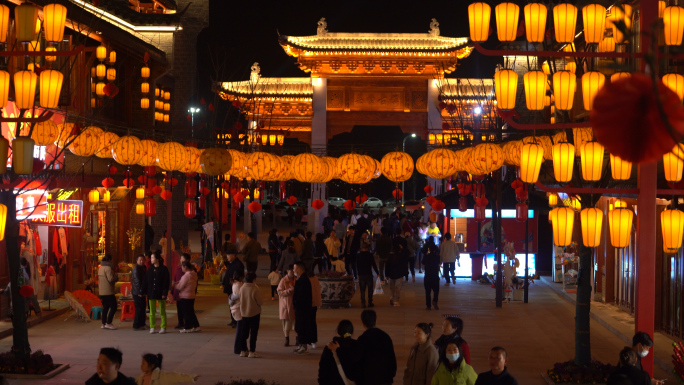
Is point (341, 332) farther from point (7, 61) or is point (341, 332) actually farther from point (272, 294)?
point (272, 294)

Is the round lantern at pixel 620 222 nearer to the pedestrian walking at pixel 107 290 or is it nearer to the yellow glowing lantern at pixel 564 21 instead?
the yellow glowing lantern at pixel 564 21

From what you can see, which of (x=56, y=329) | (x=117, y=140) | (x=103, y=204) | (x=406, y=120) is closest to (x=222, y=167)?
(x=117, y=140)

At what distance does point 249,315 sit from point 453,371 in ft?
19.8

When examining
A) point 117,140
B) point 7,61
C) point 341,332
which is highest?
point 7,61

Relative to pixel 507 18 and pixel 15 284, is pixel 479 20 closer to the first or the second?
pixel 507 18

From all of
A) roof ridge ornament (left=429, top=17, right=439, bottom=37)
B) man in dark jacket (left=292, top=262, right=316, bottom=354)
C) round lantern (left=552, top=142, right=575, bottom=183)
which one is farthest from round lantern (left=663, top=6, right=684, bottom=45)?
roof ridge ornament (left=429, top=17, right=439, bottom=37)

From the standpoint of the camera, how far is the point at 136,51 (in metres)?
24.6

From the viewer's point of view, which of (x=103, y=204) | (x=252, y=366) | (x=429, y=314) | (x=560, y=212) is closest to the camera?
(x=560, y=212)

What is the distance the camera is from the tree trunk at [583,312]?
1143 centimetres

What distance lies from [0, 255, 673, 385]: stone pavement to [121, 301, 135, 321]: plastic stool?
22 centimetres

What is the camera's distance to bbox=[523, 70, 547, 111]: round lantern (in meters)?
11.0

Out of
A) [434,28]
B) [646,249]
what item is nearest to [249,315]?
[646,249]

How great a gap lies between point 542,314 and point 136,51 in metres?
14.6

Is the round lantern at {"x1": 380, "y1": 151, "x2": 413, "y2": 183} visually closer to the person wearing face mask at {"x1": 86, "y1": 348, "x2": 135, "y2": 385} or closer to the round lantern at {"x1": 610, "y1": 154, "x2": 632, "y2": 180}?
the round lantern at {"x1": 610, "y1": 154, "x2": 632, "y2": 180}
